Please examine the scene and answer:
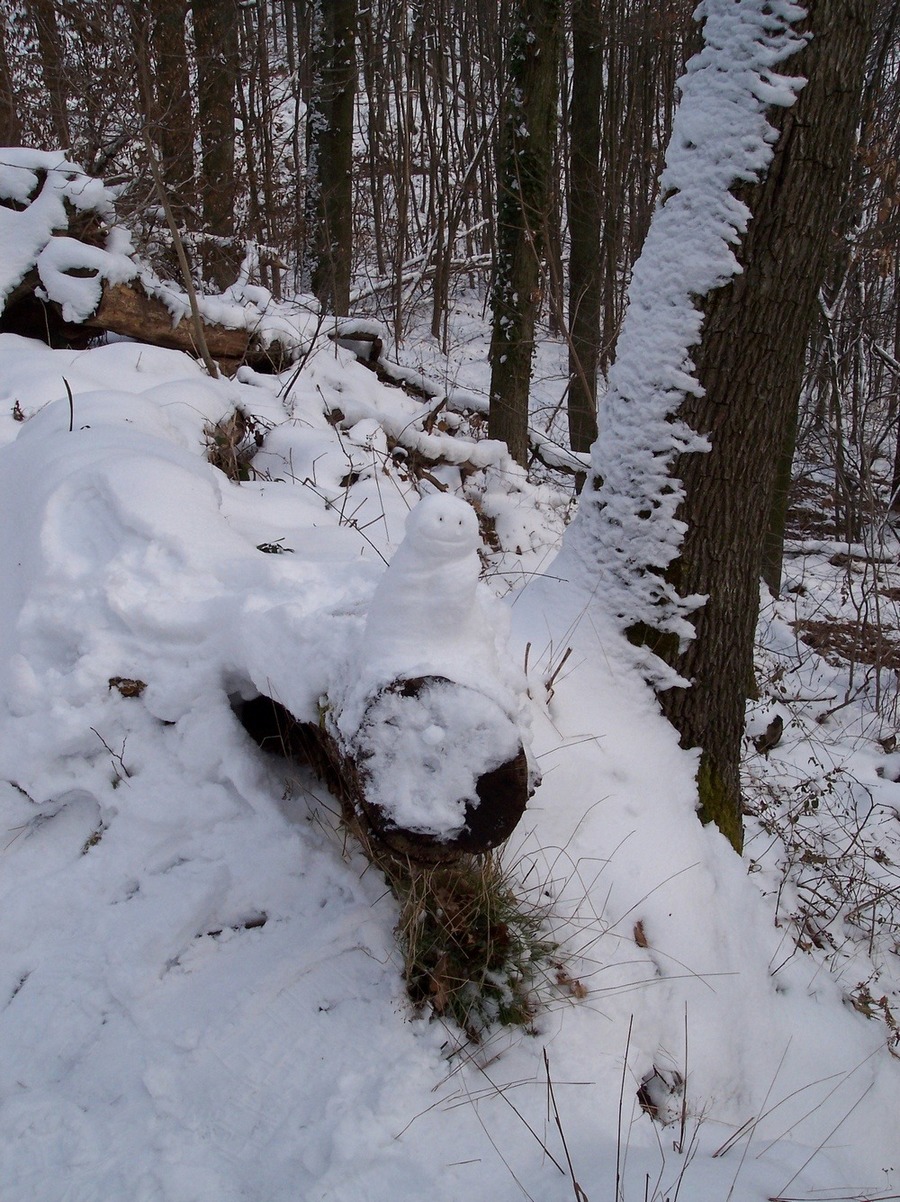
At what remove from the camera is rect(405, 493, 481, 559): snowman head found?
5.55 ft

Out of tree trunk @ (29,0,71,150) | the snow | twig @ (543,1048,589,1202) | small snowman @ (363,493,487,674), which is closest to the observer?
twig @ (543,1048,589,1202)

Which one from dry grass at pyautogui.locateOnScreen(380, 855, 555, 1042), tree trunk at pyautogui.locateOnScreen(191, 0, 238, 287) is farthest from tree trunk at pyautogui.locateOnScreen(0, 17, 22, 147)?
dry grass at pyautogui.locateOnScreen(380, 855, 555, 1042)

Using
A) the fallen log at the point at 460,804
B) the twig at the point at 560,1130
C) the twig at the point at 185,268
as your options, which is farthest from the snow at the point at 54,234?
the twig at the point at 560,1130

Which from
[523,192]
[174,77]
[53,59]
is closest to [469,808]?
[523,192]

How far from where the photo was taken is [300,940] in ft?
6.38

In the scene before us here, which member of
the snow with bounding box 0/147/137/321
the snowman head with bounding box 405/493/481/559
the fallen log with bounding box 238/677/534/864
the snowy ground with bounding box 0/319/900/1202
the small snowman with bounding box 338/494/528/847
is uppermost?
the snow with bounding box 0/147/137/321

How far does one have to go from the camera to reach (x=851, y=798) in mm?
3645

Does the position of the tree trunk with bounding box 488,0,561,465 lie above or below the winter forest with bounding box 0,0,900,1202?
above

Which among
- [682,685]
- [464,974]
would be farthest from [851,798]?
[464,974]

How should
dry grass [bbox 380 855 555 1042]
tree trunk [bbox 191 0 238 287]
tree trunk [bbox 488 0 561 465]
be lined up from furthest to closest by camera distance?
tree trunk [bbox 191 0 238 287] → tree trunk [bbox 488 0 561 465] → dry grass [bbox 380 855 555 1042]

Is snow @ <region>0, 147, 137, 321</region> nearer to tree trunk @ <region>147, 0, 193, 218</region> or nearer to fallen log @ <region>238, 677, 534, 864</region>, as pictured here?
tree trunk @ <region>147, 0, 193, 218</region>

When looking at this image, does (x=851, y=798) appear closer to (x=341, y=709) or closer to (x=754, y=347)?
(x=754, y=347)

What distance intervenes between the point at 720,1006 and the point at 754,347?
1947 mm

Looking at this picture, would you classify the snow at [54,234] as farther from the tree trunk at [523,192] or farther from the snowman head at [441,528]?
the snowman head at [441,528]
